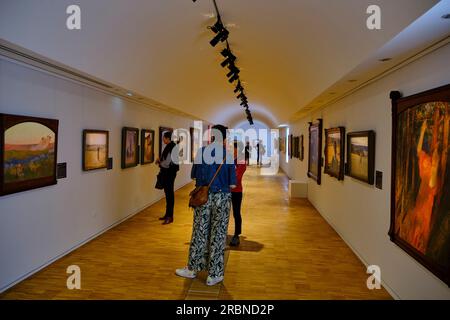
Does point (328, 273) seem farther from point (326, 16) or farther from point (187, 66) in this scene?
point (187, 66)

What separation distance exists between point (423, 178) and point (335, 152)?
13.4 ft

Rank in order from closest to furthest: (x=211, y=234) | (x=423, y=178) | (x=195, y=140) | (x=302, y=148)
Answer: (x=423, y=178), (x=211, y=234), (x=302, y=148), (x=195, y=140)

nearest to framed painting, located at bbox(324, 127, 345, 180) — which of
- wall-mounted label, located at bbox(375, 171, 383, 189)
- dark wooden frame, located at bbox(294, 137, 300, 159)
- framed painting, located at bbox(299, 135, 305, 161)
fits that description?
wall-mounted label, located at bbox(375, 171, 383, 189)

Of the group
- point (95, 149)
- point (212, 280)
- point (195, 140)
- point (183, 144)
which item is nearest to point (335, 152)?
point (212, 280)

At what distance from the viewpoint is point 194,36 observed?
6605 millimetres

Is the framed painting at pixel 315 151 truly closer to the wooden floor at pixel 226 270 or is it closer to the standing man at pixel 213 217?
the wooden floor at pixel 226 270

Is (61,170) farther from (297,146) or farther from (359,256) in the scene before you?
(297,146)

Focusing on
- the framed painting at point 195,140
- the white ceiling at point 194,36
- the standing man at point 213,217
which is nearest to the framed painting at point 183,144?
the framed painting at point 195,140

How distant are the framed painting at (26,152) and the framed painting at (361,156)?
478cm

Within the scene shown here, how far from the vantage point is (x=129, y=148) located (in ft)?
27.3

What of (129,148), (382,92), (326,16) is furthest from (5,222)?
(382,92)

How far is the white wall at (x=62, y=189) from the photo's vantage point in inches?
171

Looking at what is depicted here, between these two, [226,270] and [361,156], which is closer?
[226,270]
